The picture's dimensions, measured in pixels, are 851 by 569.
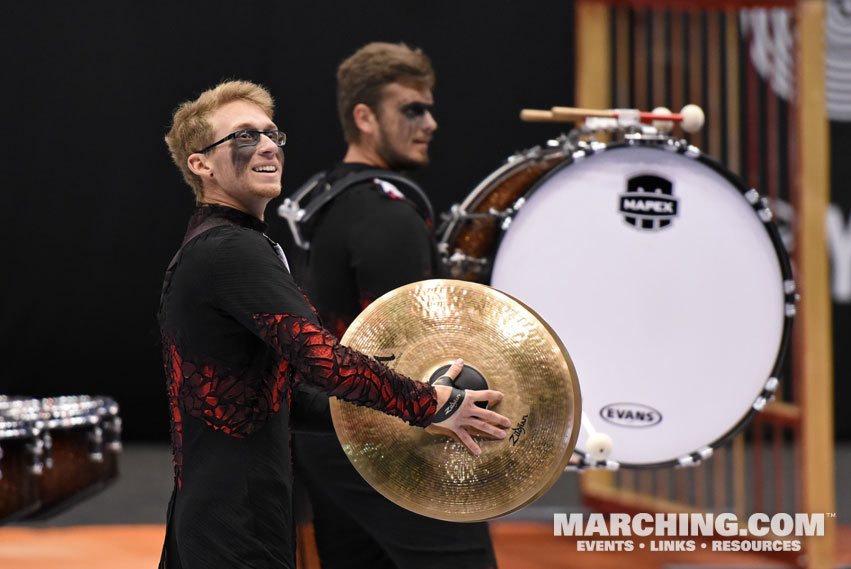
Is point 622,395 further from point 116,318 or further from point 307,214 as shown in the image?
point 116,318

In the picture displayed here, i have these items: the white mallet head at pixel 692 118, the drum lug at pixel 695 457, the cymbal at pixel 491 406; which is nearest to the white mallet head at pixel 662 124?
the white mallet head at pixel 692 118

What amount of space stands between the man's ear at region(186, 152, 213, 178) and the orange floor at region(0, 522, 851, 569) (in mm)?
2245

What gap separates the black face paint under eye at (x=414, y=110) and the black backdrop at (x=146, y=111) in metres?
2.76

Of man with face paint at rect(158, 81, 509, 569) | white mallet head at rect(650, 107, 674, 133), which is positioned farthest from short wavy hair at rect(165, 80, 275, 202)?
white mallet head at rect(650, 107, 674, 133)

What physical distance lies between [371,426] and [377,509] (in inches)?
23.6

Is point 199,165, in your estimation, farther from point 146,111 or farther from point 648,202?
point 146,111

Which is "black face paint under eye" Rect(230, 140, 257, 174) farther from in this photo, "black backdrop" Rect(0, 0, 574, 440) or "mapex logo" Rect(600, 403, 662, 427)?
"black backdrop" Rect(0, 0, 574, 440)

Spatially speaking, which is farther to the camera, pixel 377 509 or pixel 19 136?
pixel 19 136

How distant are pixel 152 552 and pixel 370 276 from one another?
2.06 m

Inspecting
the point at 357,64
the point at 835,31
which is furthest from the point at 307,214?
the point at 835,31

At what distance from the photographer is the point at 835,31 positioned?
557 centimetres

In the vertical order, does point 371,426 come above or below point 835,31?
below

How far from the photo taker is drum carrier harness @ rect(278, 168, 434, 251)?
244 cm

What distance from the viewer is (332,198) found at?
8.05ft
